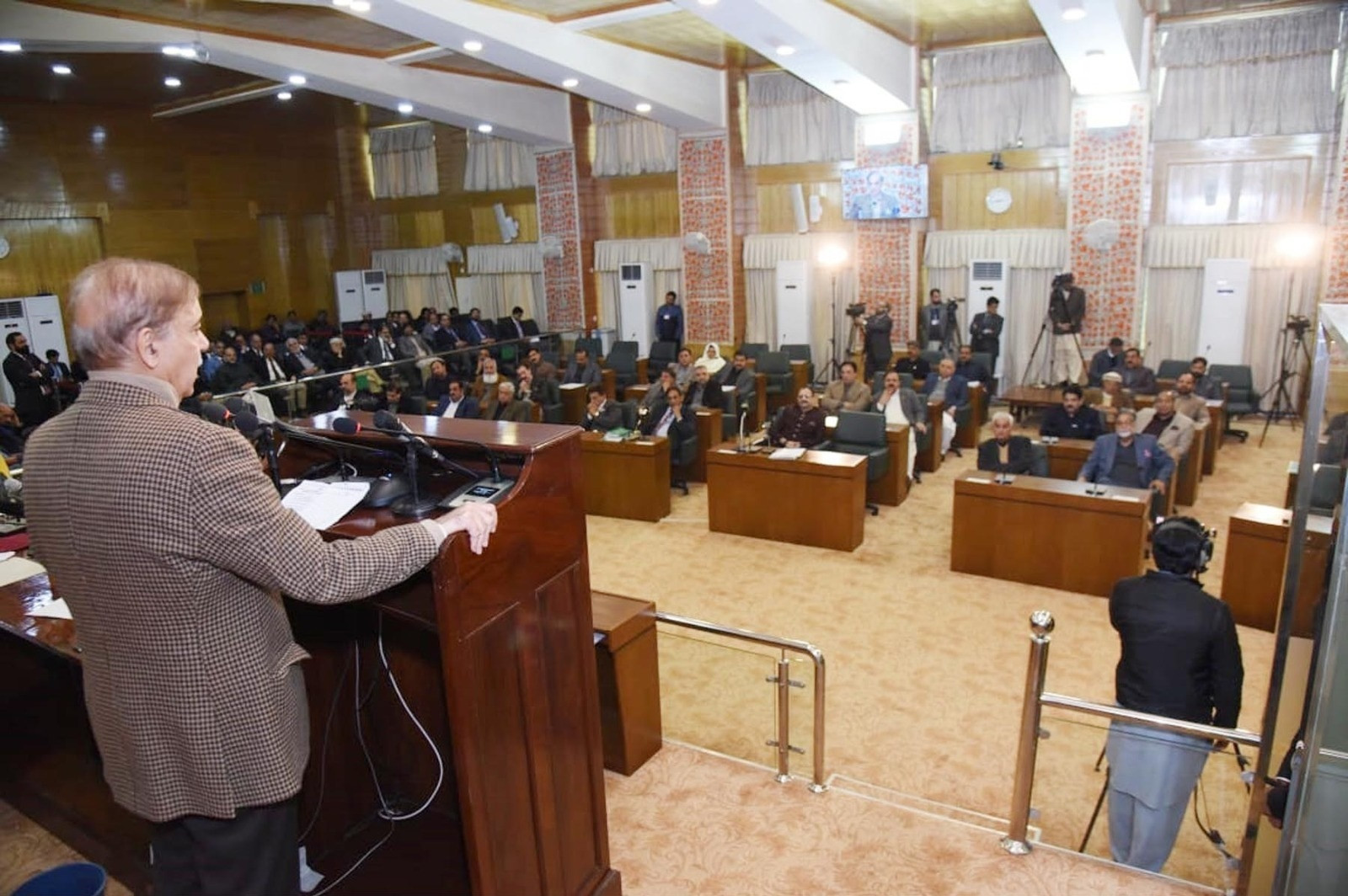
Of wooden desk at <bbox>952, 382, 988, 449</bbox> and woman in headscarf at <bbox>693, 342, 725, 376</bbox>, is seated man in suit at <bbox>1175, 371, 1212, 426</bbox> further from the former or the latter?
woman in headscarf at <bbox>693, 342, 725, 376</bbox>

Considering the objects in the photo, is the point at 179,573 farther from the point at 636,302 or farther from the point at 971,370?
the point at 636,302

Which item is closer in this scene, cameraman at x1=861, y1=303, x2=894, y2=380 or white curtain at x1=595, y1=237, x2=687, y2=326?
cameraman at x1=861, y1=303, x2=894, y2=380

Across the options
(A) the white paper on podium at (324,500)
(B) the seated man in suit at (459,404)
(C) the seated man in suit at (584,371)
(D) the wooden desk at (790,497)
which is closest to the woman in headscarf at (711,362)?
(C) the seated man in suit at (584,371)

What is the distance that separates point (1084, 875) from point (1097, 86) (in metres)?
9.86

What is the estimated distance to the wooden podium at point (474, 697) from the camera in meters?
2.02

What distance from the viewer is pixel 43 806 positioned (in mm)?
3285

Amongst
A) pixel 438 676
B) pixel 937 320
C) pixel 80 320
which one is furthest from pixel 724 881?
pixel 937 320

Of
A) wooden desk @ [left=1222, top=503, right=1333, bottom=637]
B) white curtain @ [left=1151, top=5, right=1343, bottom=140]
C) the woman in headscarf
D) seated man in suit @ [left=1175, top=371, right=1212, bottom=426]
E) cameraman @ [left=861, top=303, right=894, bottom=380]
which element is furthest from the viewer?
cameraman @ [left=861, top=303, right=894, bottom=380]

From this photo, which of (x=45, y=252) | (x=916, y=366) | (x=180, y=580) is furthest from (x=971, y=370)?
(x=45, y=252)

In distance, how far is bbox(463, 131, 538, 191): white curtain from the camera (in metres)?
15.5

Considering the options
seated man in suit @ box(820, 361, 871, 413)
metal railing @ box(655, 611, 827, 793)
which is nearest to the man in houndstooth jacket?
metal railing @ box(655, 611, 827, 793)

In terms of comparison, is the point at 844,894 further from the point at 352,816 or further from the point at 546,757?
the point at 352,816

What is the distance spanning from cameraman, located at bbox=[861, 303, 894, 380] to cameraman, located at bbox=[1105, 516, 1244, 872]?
878 centimetres

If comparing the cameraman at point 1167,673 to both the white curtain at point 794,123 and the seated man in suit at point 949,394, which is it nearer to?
the seated man in suit at point 949,394
